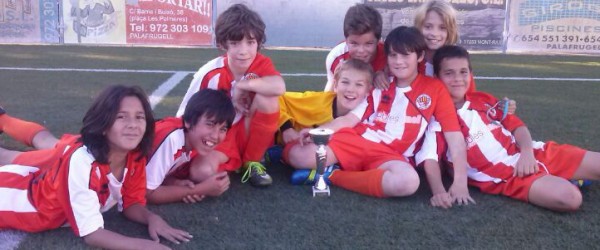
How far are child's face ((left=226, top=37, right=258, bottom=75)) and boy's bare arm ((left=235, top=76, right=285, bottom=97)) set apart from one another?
12 cm

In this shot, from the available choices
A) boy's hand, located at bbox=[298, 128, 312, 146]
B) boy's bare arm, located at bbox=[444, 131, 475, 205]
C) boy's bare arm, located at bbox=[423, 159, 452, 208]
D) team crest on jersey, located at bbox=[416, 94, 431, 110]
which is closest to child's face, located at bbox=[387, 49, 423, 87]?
team crest on jersey, located at bbox=[416, 94, 431, 110]

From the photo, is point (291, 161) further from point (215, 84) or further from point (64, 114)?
point (64, 114)

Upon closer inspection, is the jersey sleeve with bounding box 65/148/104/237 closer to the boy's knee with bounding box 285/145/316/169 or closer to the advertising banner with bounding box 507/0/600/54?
the boy's knee with bounding box 285/145/316/169

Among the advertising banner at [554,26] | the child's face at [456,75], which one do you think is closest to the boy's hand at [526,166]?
the child's face at [456,75]

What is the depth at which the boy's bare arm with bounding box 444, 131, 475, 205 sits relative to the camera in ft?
9.65

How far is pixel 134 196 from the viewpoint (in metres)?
2.59

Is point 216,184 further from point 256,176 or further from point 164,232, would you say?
point 164,232

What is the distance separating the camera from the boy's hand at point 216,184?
289 cm

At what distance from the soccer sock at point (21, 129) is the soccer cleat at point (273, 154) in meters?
1.35

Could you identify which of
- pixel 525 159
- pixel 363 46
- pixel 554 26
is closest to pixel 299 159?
pixel 363 46

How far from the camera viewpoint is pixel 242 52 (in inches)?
125

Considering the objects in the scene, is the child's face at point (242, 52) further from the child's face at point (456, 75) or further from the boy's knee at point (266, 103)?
the child's face at point (456, 75)

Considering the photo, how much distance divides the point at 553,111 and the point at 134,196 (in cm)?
407

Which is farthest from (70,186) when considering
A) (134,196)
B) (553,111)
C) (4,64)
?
(4,64)
